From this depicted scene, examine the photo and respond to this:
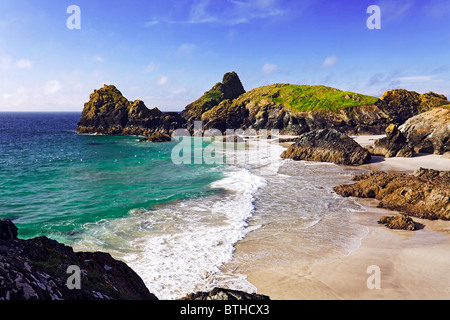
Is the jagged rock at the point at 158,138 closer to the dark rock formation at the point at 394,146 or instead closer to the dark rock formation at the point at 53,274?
the dark rock formation at the point at 394,146

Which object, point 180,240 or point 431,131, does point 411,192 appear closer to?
point 180,240

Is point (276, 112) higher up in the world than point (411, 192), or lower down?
higher up

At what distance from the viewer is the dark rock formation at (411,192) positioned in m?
18.2

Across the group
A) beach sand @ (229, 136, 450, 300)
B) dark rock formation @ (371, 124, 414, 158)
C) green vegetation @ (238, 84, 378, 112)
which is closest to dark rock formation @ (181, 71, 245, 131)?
green vegetation @ (238, 84, 378, 112)

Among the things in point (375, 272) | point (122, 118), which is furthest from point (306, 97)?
point (375, 272)

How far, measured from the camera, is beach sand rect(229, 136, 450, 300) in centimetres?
1033

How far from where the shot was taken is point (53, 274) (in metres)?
5.46

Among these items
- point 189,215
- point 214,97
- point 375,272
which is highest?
point 214,97

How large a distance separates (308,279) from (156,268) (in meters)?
6.86

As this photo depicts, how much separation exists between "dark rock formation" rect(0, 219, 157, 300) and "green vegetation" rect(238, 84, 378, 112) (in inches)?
3204

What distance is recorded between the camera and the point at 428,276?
A: 11320 mm

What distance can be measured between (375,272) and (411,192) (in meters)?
11.8

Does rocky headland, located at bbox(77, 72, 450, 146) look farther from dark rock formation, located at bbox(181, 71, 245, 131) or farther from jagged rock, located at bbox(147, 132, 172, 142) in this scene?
jagged rock, located at bbox(147, 132, 172, 142)
